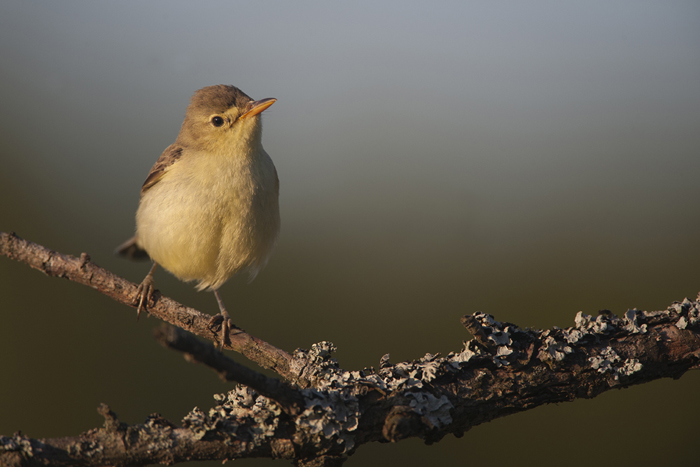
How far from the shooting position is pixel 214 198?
12.4 ft

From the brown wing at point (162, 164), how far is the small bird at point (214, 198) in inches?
0.4

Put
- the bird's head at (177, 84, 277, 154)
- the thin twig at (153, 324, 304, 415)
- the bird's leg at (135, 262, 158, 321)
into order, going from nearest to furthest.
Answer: the thin twig at (153, 324, 304, 415) → the bird's leg at (135, 262, 158, 321) → the bird's head at (177, 84, 277, 154)

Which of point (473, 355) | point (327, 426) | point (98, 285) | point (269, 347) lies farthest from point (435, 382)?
point (98, 285)

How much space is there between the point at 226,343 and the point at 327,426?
127 cm

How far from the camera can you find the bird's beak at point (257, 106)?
4.04 meters

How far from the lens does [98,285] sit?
343cm

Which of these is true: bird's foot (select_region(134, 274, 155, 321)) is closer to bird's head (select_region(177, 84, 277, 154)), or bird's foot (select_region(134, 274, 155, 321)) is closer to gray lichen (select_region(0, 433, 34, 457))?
bird's head (select_region(177, 84, 277, 154))

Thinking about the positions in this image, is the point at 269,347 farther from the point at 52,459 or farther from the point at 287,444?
the point at 52,459

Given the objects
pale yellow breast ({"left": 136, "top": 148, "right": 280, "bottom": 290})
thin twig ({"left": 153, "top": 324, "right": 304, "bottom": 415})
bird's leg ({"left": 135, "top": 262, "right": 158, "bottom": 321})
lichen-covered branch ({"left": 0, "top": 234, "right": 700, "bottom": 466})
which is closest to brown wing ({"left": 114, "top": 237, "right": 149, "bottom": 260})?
pale yellow breast ({"left": 136, "top": 148, "right": 280, "bottom": 290})

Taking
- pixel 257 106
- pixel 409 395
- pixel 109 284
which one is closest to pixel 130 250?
pixel 109 284

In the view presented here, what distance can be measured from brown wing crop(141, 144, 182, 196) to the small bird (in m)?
0.01

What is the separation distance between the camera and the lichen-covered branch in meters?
2.05

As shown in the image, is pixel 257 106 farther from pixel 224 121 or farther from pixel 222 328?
pixel 222 328

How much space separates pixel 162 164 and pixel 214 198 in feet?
2.95
